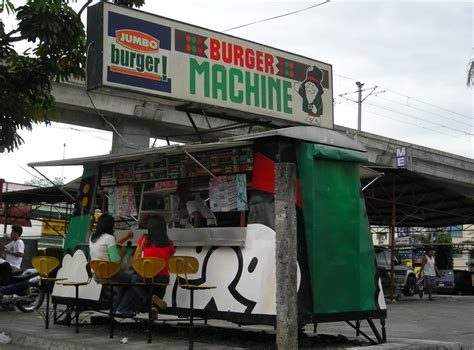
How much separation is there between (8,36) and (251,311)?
21.0ft

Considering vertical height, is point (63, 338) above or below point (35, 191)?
below

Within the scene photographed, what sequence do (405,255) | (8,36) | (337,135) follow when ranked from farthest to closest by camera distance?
(405,255), (8,36), (337,135)

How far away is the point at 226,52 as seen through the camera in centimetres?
914

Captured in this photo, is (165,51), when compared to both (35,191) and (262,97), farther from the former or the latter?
(35,191)

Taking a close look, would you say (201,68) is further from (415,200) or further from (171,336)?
(415,200)

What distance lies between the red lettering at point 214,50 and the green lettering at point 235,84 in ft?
0.93

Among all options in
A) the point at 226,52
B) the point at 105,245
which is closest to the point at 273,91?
the point at 226,52

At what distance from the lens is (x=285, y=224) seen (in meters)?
7.52

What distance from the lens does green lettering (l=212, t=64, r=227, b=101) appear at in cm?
898

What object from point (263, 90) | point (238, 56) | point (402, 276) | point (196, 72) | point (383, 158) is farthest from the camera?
point (383, 158)

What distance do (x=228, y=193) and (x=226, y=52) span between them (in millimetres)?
2027

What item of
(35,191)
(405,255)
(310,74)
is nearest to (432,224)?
(405,255)

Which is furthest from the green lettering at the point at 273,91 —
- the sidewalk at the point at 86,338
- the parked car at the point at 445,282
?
the parked car at the point at 445,282

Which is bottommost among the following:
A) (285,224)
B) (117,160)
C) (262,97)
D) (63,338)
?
→ (63,338)
